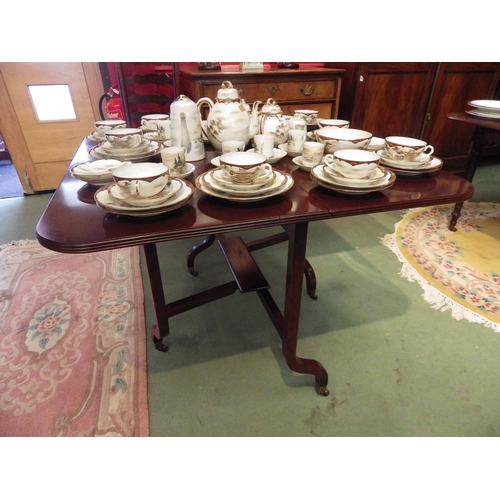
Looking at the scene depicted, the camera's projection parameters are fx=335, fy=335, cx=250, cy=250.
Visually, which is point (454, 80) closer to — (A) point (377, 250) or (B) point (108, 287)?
(A) point (377, 250)

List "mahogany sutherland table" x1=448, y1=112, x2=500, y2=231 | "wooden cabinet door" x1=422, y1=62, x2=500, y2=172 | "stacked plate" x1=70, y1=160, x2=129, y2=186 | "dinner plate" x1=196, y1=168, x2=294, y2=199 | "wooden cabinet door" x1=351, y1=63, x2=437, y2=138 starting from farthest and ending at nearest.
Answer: "wooden cabinet door" x1=422, y1=62, x2=500, y2=172, "wooden cabinet door" x1=351, y1=63, x2=437, y2=138, "mahogany sutherland table" x1=448, y1=112, x2=500, y2=231, "stacked plate" x1=70, y1=160, x2=129, y2=186, "dinner plate" x1=196, y1=168, x2=294, y2=199

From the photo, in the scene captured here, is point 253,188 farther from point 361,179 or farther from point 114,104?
point 114,104

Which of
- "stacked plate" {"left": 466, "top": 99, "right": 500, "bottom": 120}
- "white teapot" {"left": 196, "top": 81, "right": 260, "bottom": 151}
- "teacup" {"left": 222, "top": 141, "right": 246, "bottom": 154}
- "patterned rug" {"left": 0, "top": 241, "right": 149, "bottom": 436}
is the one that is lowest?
"patterned rug" {"left": 0, "top": 241, "right": 149, "bottom": 436}

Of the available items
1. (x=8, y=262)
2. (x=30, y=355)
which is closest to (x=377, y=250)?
(x=30, y=355)

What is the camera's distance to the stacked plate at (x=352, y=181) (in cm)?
87

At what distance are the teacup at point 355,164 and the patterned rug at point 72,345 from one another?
1.04 metres

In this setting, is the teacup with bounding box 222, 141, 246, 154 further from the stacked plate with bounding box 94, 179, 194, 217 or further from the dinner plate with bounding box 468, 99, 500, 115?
the dinner plate with bounding box 468, 99, 500, 115

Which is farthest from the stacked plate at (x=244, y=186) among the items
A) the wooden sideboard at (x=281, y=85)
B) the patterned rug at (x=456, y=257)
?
the wooden sideboard at (x=281, y=85)

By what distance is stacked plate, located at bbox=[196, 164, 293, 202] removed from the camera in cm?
84

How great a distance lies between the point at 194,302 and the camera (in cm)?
145

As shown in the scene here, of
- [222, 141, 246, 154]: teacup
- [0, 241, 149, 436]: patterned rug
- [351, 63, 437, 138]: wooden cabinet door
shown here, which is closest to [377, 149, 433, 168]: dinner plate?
[222, 141, 246, 154]: teacup

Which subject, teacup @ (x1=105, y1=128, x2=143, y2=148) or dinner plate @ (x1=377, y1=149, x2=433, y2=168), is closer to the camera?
dinner plate @ (x1=377, y1=149, x2=433, y2=168)

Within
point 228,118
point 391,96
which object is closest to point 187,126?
point 228,118

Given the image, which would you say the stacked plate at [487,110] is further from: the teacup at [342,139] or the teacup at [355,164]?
the teacup at [355,164]
